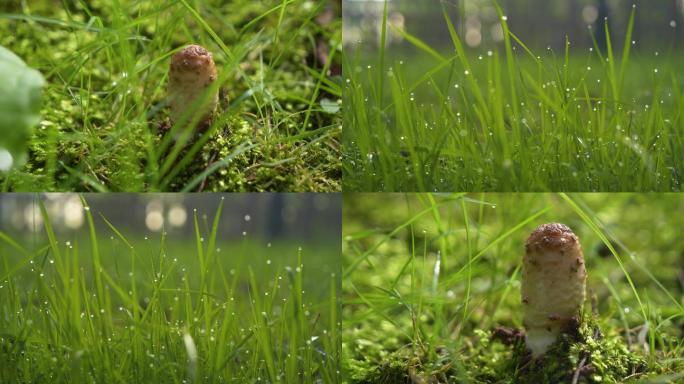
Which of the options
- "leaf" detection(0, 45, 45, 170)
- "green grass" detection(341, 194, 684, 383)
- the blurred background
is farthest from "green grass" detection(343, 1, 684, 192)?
"leaf" detection(0, 45, 45, 170)

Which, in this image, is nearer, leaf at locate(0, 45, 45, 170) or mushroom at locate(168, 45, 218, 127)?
leaf at locate(0, 45, 45, 170)

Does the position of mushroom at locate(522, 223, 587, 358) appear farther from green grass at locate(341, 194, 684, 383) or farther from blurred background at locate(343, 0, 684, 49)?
blurred background at locate(343, 0, 684, 49)

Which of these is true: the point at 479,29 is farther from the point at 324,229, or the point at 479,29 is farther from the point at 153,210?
the point at 153,210

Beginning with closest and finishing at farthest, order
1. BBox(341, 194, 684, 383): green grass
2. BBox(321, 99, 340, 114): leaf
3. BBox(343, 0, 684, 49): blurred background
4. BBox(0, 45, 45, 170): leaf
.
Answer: BBox(0, 45, 45, 170): leaf, BBox(341, 194, 684, 383): green grass, BBox(321, 99, 340, 114): leaf, BBox(343, 0, 684, 49): blurred background

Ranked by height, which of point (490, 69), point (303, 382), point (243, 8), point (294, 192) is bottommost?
point (303, 382)

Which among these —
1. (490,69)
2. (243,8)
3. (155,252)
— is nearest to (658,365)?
(490,69)

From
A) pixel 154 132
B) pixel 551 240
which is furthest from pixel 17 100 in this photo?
pixel 551 240

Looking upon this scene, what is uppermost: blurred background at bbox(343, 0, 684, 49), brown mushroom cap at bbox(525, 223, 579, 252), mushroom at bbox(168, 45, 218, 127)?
blurred background at bbox(343, 0, 684, 49)
